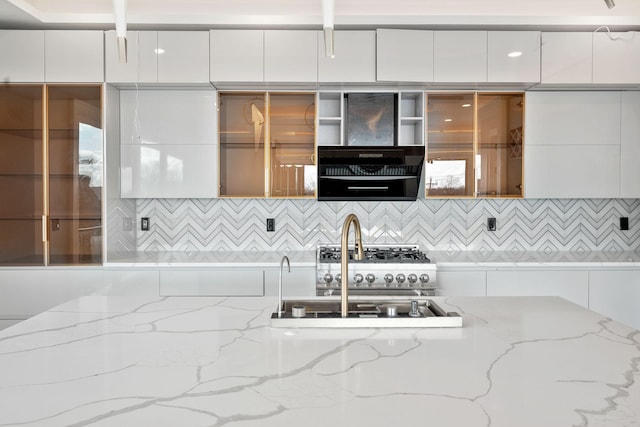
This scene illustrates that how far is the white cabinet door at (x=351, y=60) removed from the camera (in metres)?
3.30

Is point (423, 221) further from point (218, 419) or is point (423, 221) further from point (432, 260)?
point (218, 419)

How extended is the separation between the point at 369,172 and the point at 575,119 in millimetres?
1499

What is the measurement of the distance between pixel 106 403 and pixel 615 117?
145 inches

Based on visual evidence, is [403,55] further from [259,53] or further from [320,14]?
[259,53]

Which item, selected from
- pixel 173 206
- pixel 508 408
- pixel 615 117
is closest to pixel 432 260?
pixel 615 117

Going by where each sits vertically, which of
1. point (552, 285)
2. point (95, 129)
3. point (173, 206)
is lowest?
point (552, 285)

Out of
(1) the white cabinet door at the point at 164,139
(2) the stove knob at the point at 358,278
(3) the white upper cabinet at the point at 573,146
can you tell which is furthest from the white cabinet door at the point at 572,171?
(1) the white cabinet door at the point at 164,139

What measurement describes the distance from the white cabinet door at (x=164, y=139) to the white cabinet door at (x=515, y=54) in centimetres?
196

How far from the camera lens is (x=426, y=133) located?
350cm

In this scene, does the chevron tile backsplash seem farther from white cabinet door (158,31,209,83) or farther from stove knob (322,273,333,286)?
white cabinet door (158,31,209,83)

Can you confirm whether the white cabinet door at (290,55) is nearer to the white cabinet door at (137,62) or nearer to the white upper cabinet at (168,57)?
the white upper cabinet at (168,57)

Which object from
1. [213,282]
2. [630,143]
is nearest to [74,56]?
[213,282]

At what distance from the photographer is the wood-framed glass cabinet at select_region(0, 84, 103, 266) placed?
128 inches

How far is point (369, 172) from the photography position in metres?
3.53
